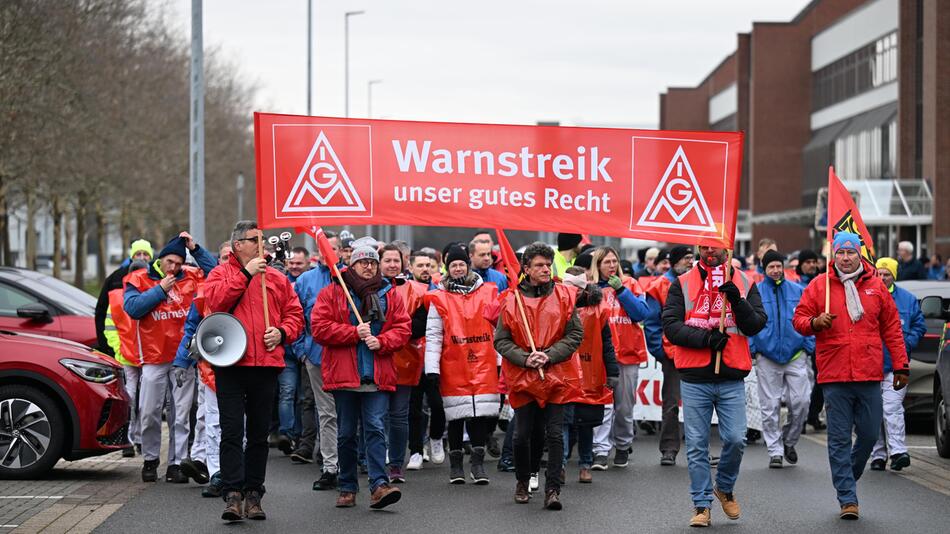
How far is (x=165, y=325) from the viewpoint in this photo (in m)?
11.4

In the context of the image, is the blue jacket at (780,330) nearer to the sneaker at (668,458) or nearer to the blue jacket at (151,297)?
the sneaker at (668,458)

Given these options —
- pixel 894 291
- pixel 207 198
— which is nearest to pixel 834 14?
pixel 207 198

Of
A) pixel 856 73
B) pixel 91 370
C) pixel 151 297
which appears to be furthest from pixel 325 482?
pixel 856 73

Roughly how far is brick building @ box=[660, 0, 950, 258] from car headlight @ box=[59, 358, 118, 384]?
37993 millimetres

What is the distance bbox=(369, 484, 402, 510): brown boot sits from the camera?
32.3ft


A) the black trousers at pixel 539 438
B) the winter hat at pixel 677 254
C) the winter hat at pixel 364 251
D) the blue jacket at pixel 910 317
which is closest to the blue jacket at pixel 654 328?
the winter hat at pixel 677 254

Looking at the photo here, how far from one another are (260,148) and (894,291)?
5886 mm

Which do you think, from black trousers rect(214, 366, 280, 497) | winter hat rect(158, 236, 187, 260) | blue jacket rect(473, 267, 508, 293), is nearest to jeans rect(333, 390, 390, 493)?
black trousers rect(214, 366, 280, 497)

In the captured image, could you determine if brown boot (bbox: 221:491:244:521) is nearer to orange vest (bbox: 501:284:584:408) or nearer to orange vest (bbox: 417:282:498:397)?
orange vest (bbox: 501:284:584:408)

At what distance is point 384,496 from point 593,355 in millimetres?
2545

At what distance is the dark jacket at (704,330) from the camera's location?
9.60 metres

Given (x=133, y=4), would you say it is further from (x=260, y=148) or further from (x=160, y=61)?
(x=260, y=148)

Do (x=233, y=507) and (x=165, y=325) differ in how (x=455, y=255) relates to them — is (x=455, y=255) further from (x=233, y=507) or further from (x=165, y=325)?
(x=233, y=507)

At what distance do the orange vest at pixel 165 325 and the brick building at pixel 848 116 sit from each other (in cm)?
3815
